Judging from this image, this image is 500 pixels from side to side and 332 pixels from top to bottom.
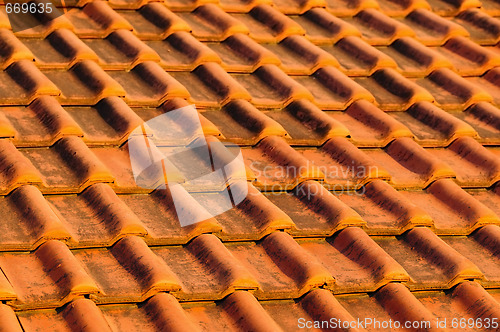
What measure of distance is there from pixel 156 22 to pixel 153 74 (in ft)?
2.21

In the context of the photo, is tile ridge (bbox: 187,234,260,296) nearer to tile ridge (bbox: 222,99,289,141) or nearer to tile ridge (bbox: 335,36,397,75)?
tile ridge (bbox: 222,99,289,141)

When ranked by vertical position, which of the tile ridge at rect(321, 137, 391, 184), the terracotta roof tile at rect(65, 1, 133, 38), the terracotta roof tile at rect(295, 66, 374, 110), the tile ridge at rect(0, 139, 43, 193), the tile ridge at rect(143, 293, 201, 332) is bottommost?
the tile ridge at rect(143, 293, 201, 332)

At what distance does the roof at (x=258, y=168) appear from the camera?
2867 millimetres

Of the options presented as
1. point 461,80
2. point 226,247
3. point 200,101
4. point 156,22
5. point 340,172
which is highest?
point 156,22

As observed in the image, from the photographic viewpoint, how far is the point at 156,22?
4.58m

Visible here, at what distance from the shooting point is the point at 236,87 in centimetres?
400

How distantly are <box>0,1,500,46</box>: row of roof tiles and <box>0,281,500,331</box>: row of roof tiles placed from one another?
2.05 m

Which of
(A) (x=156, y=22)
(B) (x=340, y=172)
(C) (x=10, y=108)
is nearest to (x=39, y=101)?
(C) (x=10, y=108)

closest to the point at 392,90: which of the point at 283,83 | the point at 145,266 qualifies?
the point at 283,83

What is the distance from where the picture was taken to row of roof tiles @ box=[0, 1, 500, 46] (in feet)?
14.5

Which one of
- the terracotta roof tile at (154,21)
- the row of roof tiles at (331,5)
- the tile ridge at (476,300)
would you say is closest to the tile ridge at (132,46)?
the terracotta roof tile at (154,21)

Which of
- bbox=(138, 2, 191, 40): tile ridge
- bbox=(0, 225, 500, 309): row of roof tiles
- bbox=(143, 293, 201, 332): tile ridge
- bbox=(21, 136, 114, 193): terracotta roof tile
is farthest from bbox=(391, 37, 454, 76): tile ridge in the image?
bbox=(143, 293, 201, 332): tile ridge

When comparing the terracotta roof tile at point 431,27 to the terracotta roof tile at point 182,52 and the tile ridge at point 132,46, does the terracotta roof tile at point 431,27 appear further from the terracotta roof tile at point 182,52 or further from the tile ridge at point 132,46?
the tile ridge at point 132,46

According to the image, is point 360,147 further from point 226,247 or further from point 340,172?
point 226,247
